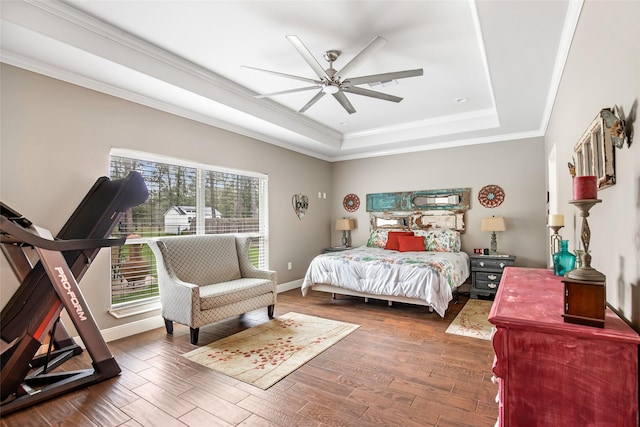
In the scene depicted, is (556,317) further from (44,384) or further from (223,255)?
(223,255)

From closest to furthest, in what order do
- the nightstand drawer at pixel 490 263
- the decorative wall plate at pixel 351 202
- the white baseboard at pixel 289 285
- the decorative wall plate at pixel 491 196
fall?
the nightstand drawer at pixel 490 263 → the decorative wall plate at pixel 491 196 → the white baseboard at pixel 289 285 → the decorative wall plate at pixel 351 202

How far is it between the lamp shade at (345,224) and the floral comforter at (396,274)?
151 centimetres

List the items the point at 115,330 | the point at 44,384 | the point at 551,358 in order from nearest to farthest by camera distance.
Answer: the point at 551,358 < the point at 44,384 < the point at 115,330

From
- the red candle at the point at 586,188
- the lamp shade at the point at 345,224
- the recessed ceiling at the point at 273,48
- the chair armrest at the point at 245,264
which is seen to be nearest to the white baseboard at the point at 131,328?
the chair armrest at the point at 245,264

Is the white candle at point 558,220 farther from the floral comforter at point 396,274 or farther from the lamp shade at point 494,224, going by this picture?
the lamp shade at point 494,224

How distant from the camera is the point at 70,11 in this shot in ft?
8.16

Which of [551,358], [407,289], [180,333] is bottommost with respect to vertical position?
[180,333]

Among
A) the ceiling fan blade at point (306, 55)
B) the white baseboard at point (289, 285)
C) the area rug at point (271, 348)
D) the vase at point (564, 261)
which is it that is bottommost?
the area rug at point (271, 348)

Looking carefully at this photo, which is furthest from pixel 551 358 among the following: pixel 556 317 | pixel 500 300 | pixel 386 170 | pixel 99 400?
pixel 386 170

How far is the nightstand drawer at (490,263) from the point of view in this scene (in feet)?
15.7

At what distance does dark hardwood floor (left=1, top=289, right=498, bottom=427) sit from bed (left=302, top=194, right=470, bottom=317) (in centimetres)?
70

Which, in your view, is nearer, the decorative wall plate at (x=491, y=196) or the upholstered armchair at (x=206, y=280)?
the upholstered armchair at (x=206, y=280)

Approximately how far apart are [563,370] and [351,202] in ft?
18.6

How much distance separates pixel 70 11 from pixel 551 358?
3.73 metres
